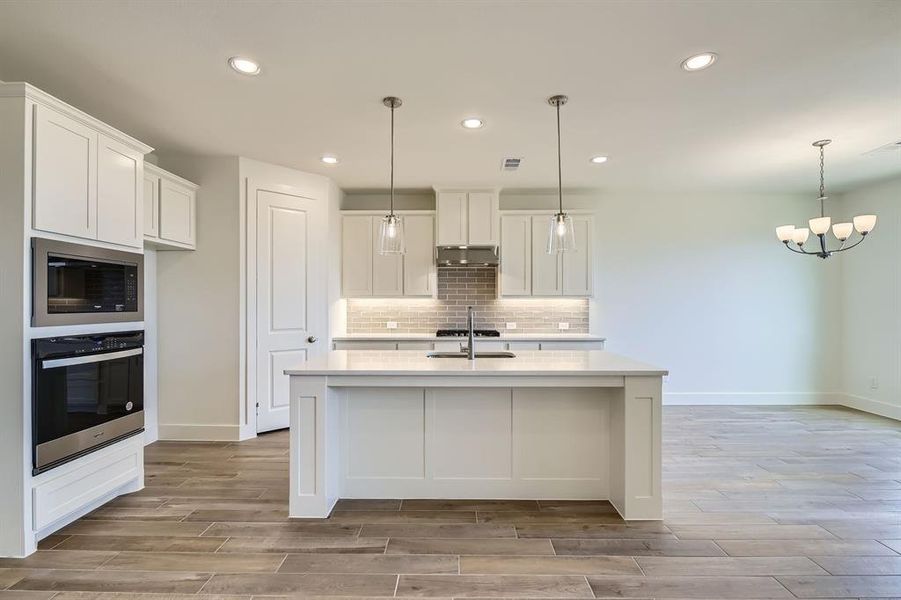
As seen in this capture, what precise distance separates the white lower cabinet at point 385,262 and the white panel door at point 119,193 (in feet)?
8.03

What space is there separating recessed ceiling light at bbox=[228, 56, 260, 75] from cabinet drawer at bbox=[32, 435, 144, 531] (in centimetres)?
239

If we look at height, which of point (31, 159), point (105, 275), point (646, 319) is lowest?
point (646, 319)

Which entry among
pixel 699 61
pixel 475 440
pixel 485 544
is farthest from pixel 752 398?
pixel 485 544

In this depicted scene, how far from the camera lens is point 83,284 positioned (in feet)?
7.97

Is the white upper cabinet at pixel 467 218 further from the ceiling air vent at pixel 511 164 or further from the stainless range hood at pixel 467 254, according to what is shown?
the ceiling air vent at pixel 511 164

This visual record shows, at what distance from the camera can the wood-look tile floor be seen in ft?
6.31

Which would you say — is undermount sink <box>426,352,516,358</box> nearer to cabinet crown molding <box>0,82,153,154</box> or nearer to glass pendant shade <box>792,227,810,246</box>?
cabinet crown molding <box>0,82,153,154</box>

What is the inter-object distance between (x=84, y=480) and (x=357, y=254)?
330cm

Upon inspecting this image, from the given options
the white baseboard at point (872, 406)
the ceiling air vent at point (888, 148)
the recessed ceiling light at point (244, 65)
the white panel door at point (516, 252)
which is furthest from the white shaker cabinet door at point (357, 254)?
the white baseboard at point (872, 406)

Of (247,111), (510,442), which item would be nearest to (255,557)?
(510,442)

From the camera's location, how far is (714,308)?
545 cm

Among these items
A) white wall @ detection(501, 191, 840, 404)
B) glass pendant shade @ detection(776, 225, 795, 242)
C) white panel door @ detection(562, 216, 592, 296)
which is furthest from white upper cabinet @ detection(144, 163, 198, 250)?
glass pendant shade @ detection(776, 225, 795, 242)

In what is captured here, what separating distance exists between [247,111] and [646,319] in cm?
488

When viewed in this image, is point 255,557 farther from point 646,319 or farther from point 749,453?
point 646,319
